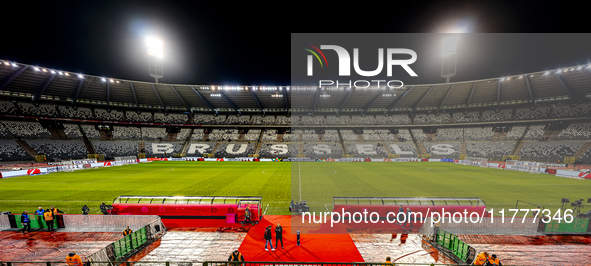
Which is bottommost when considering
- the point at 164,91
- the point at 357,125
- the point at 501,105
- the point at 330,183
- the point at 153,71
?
the point at 330,183

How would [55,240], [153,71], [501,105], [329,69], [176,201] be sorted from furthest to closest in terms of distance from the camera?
[153,71] < [501,105] < [329,69] < [176,201] < [55,240]

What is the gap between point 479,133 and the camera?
51.9 metres

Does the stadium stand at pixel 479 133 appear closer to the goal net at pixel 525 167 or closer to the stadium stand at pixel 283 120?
the goal net at pixel 525 167

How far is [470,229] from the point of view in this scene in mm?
11469

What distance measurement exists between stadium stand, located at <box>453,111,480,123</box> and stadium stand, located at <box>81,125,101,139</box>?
90.1 meters

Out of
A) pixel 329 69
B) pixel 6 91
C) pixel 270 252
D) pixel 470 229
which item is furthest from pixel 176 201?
pixel 6 91

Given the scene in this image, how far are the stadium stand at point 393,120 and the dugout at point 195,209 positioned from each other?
56.1 m

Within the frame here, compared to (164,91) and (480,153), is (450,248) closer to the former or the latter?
(480,153)

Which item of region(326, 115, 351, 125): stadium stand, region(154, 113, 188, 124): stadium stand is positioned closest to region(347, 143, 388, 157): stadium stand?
region(326, 115, 351, 125): stadium stand

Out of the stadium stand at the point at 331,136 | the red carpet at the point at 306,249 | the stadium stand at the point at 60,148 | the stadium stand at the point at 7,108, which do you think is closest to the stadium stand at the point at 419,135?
the stadium stand at the point at 331,136

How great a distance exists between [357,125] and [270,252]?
5580 cm

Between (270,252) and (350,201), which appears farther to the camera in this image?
(350,201)

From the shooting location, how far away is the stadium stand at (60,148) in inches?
1565

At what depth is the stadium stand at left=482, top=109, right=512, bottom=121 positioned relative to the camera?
165ft
